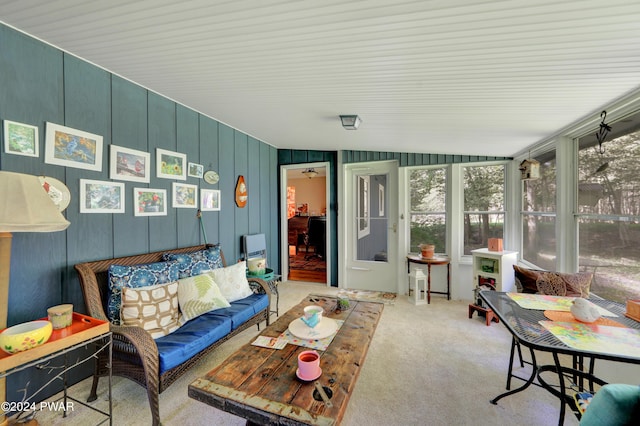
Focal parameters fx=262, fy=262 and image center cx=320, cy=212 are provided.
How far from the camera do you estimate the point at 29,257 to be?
1.78 metres

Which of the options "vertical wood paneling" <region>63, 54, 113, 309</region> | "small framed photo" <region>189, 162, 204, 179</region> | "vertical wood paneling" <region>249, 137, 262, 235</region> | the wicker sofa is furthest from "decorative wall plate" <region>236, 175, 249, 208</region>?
"vertical wood paneling" <region>63, 54, 113, 309</region>

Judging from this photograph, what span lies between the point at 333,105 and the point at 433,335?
2.62 metres

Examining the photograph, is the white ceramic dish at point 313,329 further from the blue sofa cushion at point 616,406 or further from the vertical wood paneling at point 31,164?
the vertical wood paneling at point 31,164

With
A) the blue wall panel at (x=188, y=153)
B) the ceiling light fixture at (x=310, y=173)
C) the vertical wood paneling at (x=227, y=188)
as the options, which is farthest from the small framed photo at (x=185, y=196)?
the ceiling light fixture at (x=310, y=173)

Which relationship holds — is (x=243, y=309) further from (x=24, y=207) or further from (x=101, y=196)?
(x=24, y=207)

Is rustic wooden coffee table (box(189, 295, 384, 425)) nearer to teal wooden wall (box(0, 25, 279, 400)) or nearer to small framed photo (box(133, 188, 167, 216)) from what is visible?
teal wooden wall (box(0, 25, 279, 400))

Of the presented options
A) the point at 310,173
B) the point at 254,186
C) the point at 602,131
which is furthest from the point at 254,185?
the point at 602,131

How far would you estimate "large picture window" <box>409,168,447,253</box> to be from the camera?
4176 millimetres

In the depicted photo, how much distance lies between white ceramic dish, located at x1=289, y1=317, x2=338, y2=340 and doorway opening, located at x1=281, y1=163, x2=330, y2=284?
275 cm

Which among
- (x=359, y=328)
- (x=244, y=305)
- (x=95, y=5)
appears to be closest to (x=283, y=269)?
(x=244, y=305)

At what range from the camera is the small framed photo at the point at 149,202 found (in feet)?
8.14

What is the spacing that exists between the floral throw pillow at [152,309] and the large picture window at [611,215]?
3553 millimetres

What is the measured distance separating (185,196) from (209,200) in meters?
0.38

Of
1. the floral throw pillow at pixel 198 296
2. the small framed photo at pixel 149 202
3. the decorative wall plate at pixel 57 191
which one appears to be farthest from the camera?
the small framed photo at pixel 149 202
